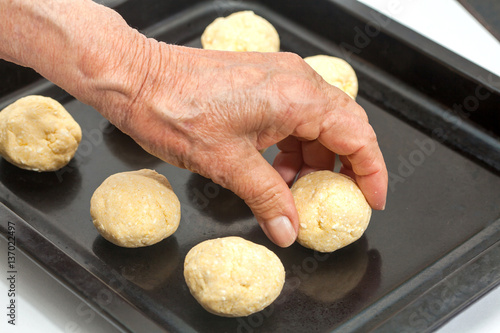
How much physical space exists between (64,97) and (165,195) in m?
0.76

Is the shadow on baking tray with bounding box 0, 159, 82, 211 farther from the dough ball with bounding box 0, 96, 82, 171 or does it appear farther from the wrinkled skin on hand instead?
the wrinkled skin on hand

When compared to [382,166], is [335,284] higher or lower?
lower

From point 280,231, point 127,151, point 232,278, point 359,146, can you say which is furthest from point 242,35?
point 232,278

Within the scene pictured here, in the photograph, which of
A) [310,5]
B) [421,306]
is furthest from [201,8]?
[421,306]

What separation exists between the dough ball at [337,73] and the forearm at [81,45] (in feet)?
2.66

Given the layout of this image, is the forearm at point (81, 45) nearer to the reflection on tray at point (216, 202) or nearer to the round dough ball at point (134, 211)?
the round dough ball at point (134, 211)

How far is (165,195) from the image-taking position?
6.40 ft

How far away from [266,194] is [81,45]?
62cm

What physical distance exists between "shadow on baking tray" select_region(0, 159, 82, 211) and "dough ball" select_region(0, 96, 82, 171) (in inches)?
1.4

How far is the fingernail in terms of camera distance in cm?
182

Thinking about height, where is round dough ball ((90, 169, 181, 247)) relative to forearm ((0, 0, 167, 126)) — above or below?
below

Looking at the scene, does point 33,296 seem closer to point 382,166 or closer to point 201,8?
point 382,166

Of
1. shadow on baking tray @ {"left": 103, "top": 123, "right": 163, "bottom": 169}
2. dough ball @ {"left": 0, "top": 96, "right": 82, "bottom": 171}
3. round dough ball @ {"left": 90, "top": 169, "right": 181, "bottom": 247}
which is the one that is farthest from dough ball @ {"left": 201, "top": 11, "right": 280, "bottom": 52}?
round dough ball @ {"left": 90, "top": 169, "right": 181, "bottom": 247}

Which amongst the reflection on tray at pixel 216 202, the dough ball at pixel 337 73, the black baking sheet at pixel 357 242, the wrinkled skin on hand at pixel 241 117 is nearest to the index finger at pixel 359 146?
Result: the wrinkled skin on hand at pixel 241 117
